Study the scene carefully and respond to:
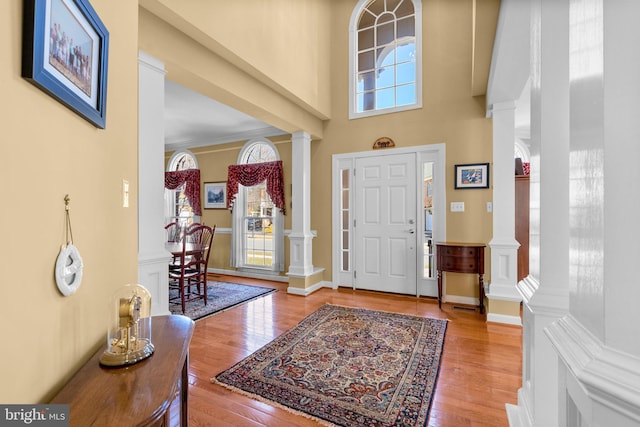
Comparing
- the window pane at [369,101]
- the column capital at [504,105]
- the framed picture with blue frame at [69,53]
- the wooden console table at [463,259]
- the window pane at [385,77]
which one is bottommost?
the wooden console table at [463,259]

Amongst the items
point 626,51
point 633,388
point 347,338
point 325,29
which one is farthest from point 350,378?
point 325,29

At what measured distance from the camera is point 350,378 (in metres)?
2.05

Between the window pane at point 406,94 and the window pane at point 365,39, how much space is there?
886 millimetres

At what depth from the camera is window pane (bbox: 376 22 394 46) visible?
4.34m

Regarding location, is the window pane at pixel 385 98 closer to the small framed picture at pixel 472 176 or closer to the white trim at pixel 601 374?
the small framed picture at pixel 472 176

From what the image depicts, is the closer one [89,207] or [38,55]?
[38,55]

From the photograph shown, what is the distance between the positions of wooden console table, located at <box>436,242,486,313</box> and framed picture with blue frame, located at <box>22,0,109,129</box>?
3.43 m

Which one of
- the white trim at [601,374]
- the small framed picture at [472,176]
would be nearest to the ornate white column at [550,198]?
the white trim at [601,374]

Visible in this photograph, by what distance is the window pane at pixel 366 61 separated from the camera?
14.8 ft

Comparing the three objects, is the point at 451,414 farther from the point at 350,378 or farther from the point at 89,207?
the point at 89,207

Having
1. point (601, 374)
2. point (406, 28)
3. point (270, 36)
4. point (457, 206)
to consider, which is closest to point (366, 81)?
Result: point (406, 28)

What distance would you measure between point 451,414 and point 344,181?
334 cm

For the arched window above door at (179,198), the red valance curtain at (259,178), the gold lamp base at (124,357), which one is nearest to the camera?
the gold lamp base at (124,357)

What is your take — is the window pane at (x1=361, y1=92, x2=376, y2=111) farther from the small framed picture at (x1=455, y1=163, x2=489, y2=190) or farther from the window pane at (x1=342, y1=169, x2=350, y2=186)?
the small framed picture at (x1=455, y1=163, x2=489, y2=190)
